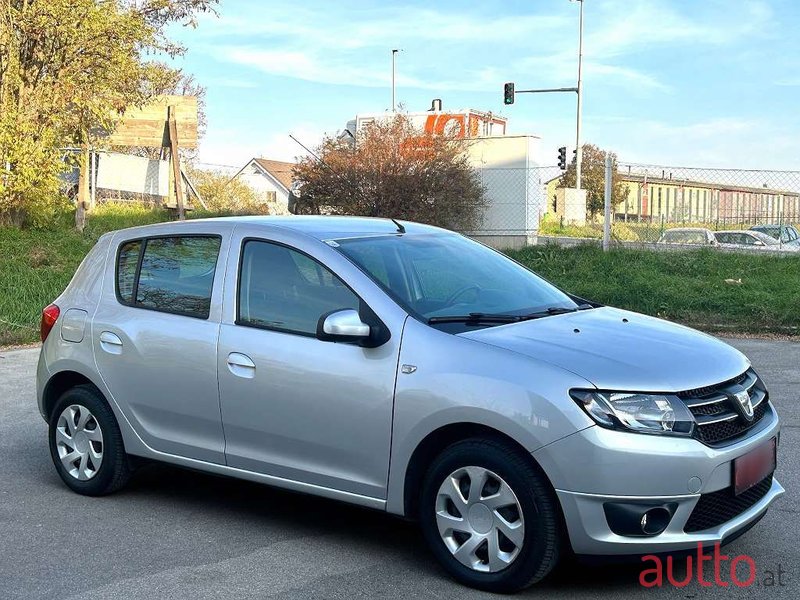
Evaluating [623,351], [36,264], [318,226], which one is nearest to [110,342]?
[318,226]

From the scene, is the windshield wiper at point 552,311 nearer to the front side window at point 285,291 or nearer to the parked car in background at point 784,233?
the front side window at point 285,291

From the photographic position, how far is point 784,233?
1861 cm

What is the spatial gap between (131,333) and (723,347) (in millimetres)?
3264

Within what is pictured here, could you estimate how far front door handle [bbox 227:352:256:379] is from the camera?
5074 mm

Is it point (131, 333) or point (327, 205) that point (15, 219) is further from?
point (131, 333)

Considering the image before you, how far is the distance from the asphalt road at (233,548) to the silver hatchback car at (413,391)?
0.30m

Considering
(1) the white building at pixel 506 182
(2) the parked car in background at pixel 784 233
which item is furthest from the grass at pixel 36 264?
(2) the parked car in background at pixel 784 233

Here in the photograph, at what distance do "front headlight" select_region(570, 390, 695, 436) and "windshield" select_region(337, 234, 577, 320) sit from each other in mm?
992

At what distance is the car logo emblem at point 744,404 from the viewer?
4355 millimetres

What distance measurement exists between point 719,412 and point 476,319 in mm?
1216

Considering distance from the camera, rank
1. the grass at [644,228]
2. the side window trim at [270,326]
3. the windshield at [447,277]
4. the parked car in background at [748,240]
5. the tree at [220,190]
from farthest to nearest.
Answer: the tree at [220,190] < the grass at [644,228] < the parked car in background at [748,240] < the windshield at [447,277] < the side window trim at [270,326]

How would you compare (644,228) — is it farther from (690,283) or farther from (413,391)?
(413,391)

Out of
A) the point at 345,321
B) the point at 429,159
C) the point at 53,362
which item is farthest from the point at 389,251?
the point at 429,159

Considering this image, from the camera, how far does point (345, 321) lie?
183 inches
